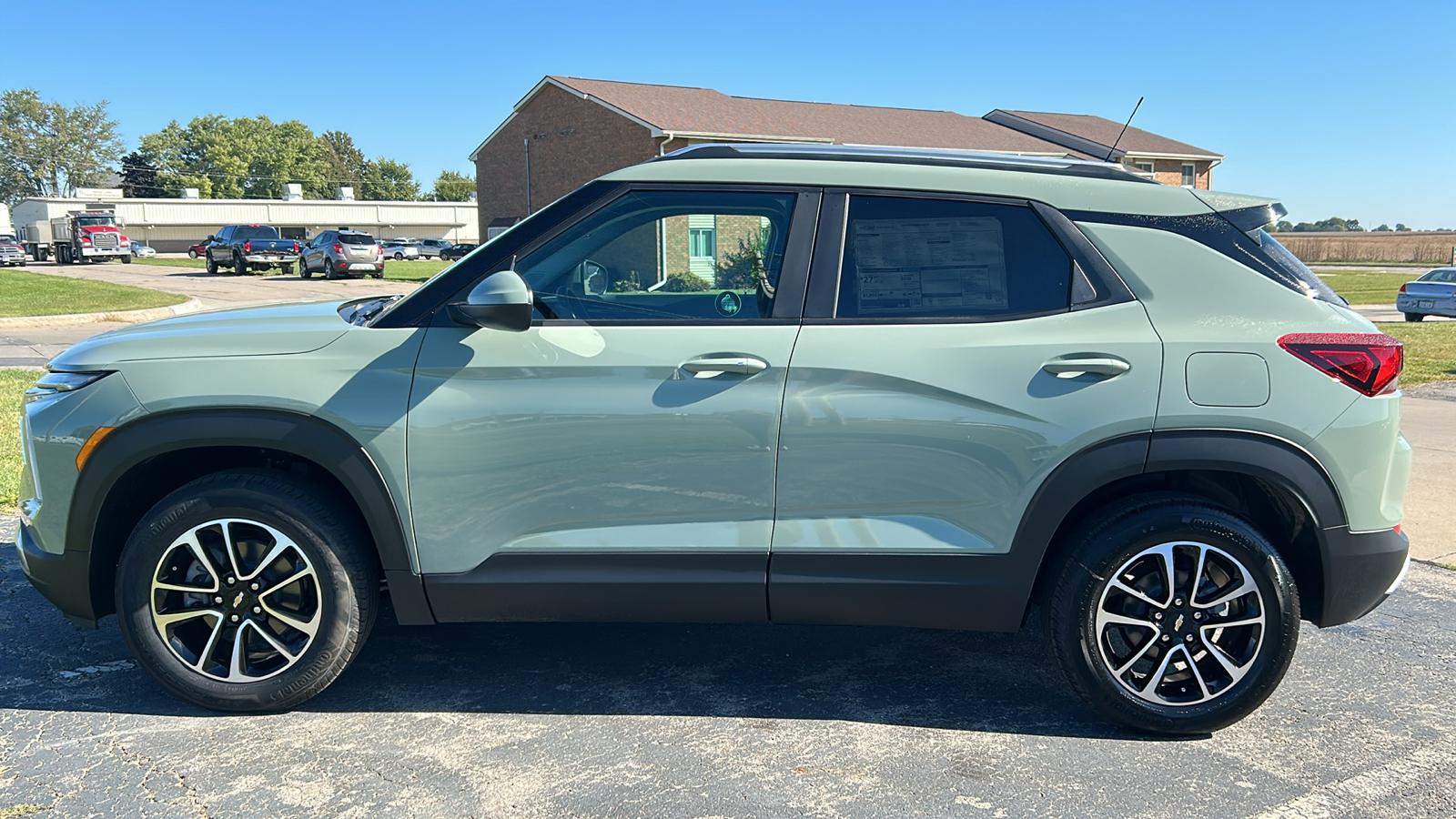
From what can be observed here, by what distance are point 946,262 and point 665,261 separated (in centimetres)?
93

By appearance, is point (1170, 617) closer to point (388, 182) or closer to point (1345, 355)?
point (1345, 355)

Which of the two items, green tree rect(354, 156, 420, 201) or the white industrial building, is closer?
the white industrial building

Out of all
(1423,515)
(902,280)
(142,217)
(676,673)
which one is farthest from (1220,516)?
(142,217)

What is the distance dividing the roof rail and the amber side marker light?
196 cm

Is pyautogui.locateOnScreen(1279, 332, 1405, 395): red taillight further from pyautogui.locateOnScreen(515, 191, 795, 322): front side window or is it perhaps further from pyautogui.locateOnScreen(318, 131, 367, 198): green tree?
pyautogui.locateOnScreen(318, 131, 367, 198): green tree

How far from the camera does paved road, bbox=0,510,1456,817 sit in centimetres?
309

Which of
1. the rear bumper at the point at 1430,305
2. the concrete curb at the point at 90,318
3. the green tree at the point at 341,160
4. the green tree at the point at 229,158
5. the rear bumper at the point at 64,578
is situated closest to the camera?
the rear bumper at the point at 64,578

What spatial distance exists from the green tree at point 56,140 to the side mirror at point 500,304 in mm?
136945

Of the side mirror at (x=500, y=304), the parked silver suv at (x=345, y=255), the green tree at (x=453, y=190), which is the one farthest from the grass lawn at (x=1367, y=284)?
the green tree at (x=453, y=190)

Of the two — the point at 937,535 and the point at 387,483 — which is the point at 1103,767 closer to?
the point at 937,535

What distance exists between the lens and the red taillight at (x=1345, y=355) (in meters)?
3.30

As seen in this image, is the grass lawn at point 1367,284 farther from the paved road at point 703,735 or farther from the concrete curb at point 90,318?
the paved road at point 703,735

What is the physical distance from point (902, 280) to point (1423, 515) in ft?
15.7

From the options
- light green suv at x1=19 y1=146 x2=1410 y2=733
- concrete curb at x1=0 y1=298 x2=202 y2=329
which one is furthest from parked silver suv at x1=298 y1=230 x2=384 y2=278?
light green suv at x1=19 y1=146 x2=1410 y2=733
